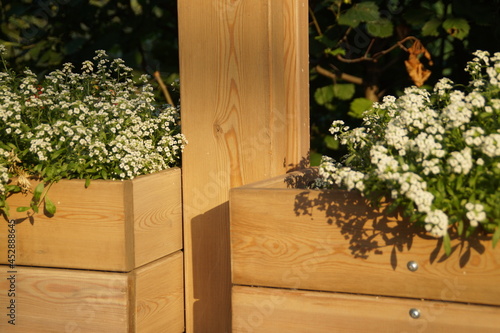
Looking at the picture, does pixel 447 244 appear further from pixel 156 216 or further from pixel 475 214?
pixel 156 216

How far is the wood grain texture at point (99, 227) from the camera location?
2.38 m

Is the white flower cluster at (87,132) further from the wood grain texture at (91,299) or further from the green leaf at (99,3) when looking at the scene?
the green leaf at (99,3)

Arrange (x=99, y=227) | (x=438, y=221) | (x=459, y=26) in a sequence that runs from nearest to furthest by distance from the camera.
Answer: (x=438, y=221)
(x=99, y=227)
(x=459, y=26)

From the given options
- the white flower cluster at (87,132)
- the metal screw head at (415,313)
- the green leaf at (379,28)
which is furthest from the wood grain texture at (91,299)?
the green leaf at (379,28)

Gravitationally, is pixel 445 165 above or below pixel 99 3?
below

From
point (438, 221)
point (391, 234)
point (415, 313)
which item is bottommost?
point (415, 313)

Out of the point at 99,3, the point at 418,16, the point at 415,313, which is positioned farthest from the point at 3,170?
the point at 418,16

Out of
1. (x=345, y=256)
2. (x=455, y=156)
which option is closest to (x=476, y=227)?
(x=455, y=156)

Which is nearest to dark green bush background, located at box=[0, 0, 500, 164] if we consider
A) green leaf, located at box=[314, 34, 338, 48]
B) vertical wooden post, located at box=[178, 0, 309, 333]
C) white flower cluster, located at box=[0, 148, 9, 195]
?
green leaf, located at box=[314, 34, 338, 48]

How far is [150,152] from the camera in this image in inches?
105

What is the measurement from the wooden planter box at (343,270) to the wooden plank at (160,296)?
1.26 ft

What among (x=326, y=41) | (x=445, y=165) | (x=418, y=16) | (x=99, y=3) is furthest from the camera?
(x=99, y=3)

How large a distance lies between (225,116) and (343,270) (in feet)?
2.67

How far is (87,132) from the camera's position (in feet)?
8.13
